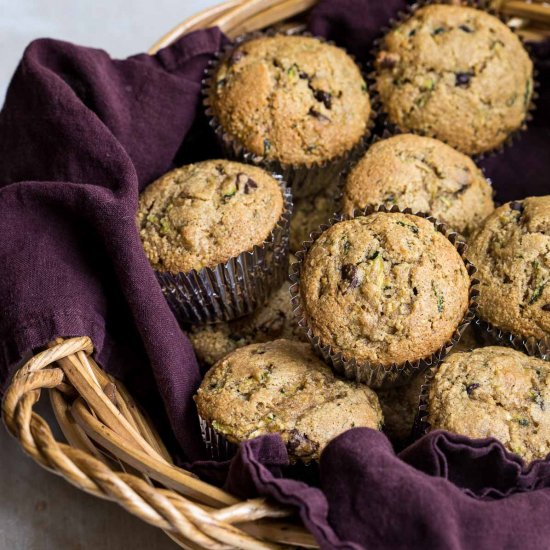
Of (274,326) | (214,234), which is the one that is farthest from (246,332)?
(214,234)

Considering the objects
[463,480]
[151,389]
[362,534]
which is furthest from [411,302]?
[151,389]

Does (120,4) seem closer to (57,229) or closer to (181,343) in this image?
(57,229)

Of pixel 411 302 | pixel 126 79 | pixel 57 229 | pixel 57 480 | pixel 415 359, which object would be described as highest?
pixel 126 79

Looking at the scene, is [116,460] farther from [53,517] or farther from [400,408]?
[400,408]

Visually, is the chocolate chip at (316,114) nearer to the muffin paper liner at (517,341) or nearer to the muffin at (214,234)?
the muffin at (214,234)

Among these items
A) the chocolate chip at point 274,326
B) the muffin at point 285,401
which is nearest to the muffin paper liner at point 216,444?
the muffin at point 285,401

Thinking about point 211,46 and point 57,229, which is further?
point 211,46
